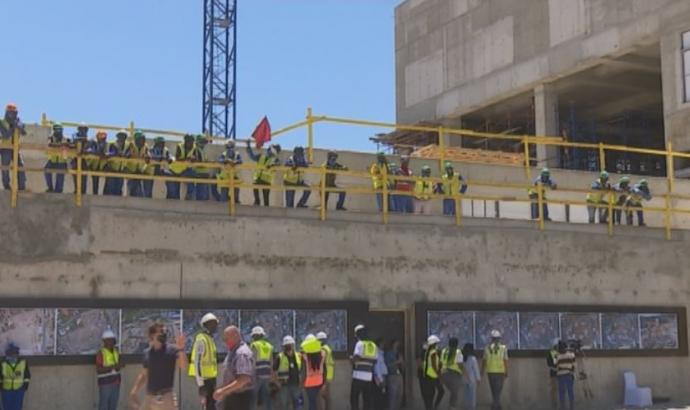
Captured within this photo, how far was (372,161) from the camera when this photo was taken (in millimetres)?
24297

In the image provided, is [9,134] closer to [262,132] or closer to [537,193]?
[262,132]

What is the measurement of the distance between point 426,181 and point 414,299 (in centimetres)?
238

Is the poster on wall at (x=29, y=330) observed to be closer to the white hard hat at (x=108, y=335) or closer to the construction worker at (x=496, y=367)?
the white hard hat at (x=108, y=335)

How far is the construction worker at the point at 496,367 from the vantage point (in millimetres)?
18953

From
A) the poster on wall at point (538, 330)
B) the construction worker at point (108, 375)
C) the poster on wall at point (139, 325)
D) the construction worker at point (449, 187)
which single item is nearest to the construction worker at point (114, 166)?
the poster on wall at point (139, 325)

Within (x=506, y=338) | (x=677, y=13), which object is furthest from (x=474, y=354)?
(x=677, y=13)

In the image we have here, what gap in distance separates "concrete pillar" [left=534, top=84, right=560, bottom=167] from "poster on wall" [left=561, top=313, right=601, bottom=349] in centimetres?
1717

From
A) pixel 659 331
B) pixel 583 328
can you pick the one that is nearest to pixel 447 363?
pixel 583 328

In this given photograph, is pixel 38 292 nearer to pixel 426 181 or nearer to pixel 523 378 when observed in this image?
pixel 426 181

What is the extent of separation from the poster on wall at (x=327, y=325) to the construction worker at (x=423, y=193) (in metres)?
3.20

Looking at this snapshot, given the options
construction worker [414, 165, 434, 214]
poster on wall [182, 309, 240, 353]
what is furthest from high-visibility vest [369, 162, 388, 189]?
poster on wall [182, 309, 240, 353]

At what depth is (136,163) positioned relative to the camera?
1781 centimetres

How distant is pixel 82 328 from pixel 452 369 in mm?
6447

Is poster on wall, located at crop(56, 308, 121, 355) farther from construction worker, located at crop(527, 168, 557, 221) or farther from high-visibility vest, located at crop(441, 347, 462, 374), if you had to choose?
construction worker, located at crop(527, 168, 557, 221)
